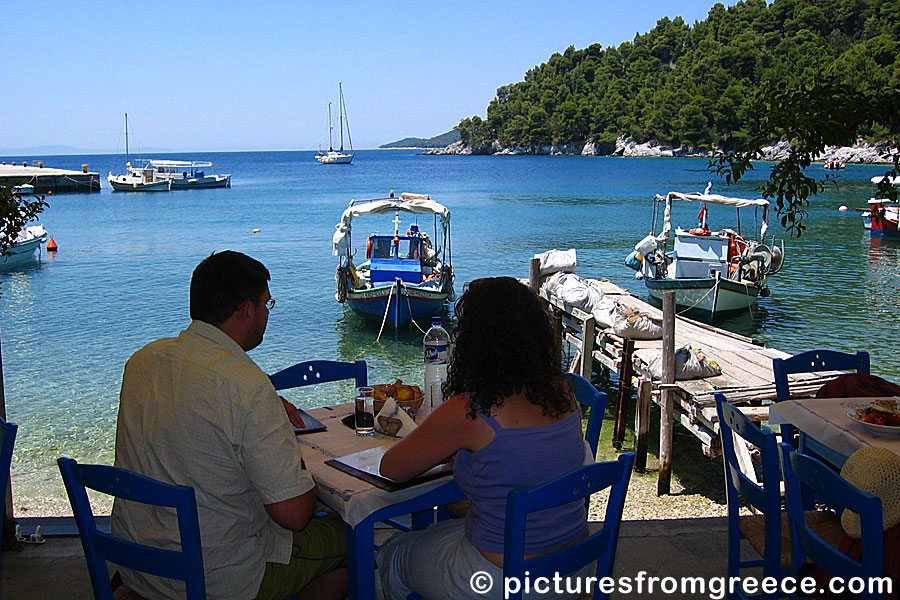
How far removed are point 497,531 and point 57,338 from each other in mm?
14995

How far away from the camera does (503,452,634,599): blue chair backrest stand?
1906mm

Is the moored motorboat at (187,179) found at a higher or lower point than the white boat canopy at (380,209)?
higher

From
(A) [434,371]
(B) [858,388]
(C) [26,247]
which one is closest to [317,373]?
(A) [434,371]

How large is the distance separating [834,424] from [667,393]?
12.5 feet

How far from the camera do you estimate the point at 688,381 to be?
6.85 metres

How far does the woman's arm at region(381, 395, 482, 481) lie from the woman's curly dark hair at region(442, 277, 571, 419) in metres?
0.04

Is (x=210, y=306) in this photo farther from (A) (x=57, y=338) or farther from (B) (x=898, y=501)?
(A) (x=57, y=338)

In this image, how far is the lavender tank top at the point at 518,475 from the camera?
2.06 meters

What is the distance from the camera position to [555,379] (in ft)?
7.14

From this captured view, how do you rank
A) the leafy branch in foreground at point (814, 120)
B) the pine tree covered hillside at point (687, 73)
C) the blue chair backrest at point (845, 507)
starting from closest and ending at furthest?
the blue chair backrest at point (845, 507) < the leafy branch in foreground at point (814, 120) < the pine tree covered hillside at point (687, 73)

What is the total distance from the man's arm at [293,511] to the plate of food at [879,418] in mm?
1974

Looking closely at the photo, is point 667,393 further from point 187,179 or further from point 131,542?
point 187,179

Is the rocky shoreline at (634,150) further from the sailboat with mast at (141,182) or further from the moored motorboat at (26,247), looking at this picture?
the moored motorboat at (26,247)

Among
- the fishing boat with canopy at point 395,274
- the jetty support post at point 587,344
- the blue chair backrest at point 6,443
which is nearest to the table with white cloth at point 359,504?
the blue chair backrest at point 6,443
